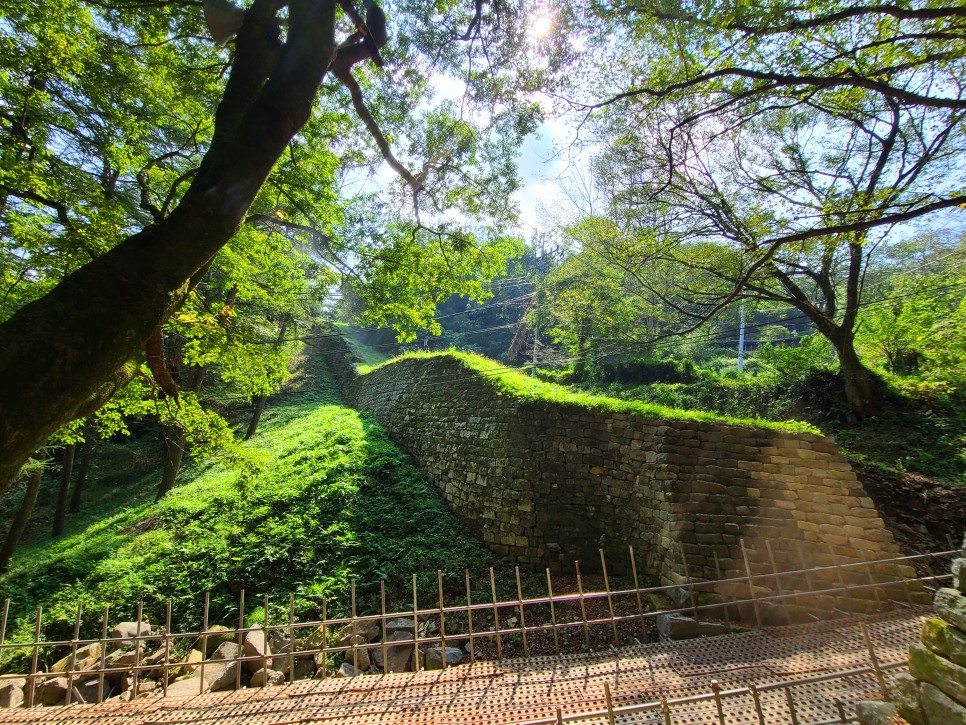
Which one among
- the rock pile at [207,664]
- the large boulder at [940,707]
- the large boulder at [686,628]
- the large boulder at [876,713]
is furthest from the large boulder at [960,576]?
the rock pile at [207,664]

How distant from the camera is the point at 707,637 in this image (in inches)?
176

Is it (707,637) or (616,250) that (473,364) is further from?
Result: (707,637)

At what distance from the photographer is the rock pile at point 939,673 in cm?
216

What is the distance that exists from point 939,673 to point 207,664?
6.47 meters

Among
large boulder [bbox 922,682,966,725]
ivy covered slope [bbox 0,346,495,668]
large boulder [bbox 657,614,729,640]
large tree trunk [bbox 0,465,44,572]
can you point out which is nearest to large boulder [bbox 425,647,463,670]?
ivy covered slope [bbox 0,346,495,668]

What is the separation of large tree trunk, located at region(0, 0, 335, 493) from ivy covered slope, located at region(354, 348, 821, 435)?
6.24 metres

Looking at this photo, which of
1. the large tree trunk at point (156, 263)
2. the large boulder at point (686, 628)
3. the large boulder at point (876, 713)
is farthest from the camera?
the large boulder at point (686, 628)

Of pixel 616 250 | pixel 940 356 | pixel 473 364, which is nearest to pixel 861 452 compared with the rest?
pixel 940 356

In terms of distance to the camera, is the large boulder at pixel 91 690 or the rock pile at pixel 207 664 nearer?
the rock pile at pixel 207 664

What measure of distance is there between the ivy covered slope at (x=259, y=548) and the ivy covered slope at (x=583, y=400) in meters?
2.96

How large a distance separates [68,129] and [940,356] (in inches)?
721

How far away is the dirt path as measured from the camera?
3107 mm

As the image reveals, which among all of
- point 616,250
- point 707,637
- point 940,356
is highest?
point 616,250

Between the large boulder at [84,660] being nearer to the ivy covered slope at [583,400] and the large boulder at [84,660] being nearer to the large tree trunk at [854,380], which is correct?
the ivy covered slope at [583,400]
